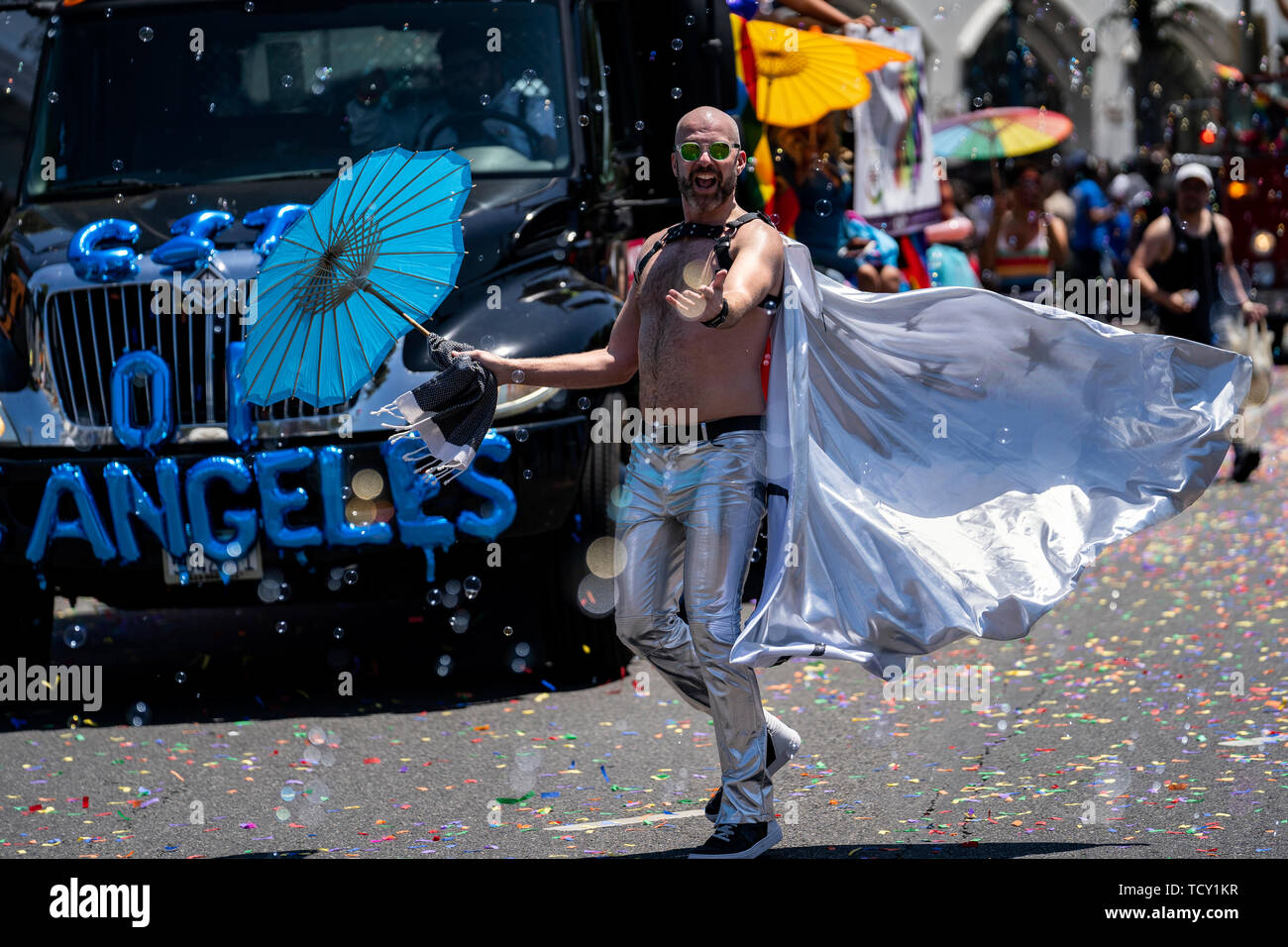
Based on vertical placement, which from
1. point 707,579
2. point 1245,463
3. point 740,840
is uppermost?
point 707,579

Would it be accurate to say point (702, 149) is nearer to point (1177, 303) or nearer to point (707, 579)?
point (707, 579)

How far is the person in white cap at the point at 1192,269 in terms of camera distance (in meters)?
12.2

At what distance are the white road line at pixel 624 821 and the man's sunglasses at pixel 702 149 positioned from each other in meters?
1.80

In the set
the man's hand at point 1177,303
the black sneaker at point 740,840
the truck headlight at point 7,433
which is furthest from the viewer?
the man's hand at point 1177,303

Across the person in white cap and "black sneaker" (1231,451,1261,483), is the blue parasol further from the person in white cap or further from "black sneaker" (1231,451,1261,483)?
"black sneaker" (1231,451,1261,483)

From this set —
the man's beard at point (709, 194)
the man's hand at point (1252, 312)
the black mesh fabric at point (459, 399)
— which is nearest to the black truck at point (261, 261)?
the black mesh fabric at point (459, 399)

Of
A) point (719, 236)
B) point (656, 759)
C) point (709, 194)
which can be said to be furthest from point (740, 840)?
point (709, 194)

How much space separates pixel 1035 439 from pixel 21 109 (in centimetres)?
1243

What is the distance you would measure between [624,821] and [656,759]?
77cm

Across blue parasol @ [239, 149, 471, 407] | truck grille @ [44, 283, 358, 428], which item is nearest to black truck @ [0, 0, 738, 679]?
truck grille @ [44, 283, 358, 428]

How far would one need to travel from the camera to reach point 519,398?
697 centimetres

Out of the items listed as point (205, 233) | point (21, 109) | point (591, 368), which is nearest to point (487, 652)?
point (205, 233)

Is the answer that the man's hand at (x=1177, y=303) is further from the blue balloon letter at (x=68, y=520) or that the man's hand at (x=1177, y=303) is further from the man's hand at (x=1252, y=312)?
the blue balloon letter at (x=68, y=520)
